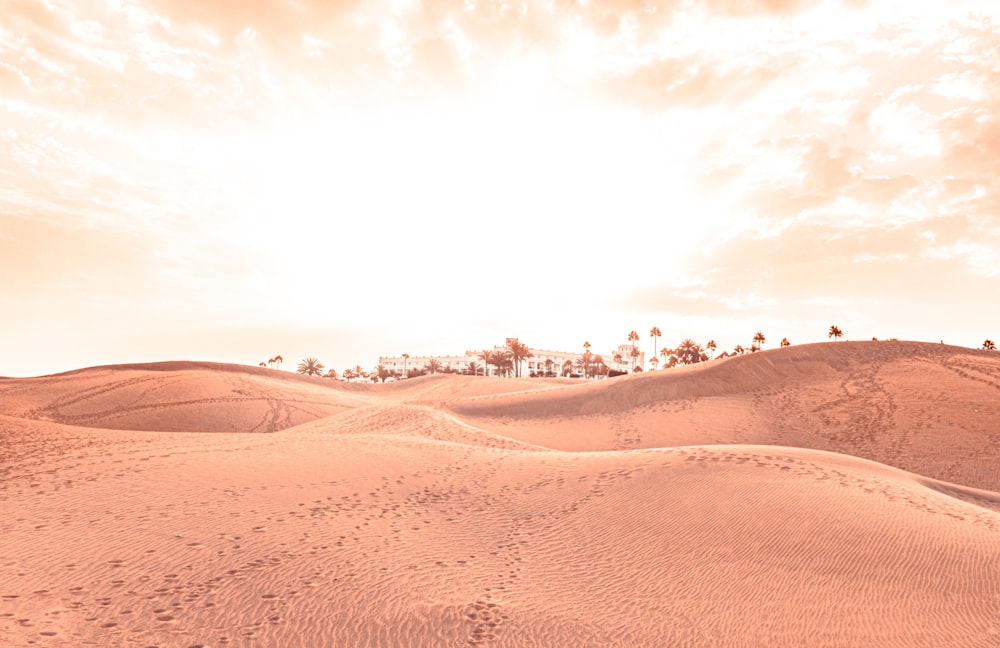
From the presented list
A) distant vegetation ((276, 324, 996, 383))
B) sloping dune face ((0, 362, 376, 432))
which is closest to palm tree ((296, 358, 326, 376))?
distant vegetation ((276, 324, 996, 383))

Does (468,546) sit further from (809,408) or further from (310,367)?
(310,367)

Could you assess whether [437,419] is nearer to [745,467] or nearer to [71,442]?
[71,442]

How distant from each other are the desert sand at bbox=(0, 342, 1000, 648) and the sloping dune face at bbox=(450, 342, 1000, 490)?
15.6 m

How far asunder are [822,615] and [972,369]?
142 feet

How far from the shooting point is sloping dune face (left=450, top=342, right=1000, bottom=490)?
34.0 meters

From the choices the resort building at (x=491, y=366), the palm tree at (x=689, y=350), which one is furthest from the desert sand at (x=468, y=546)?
the resort building at (x=491, y=366)

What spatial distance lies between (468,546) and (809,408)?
34420 millimetres

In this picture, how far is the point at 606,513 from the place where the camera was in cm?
1478

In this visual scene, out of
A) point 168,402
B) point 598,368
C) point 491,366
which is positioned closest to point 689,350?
point 598,368

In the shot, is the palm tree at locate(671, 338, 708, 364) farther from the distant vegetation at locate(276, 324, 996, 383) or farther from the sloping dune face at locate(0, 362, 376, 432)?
the sloping dune face at locate(0, 362, 376, 432)

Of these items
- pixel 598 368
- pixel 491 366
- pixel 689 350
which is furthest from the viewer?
pixel 491 366

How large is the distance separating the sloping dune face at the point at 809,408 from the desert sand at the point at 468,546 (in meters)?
15.6

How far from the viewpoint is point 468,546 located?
12953 millimetres

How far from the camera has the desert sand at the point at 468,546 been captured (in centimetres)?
941
